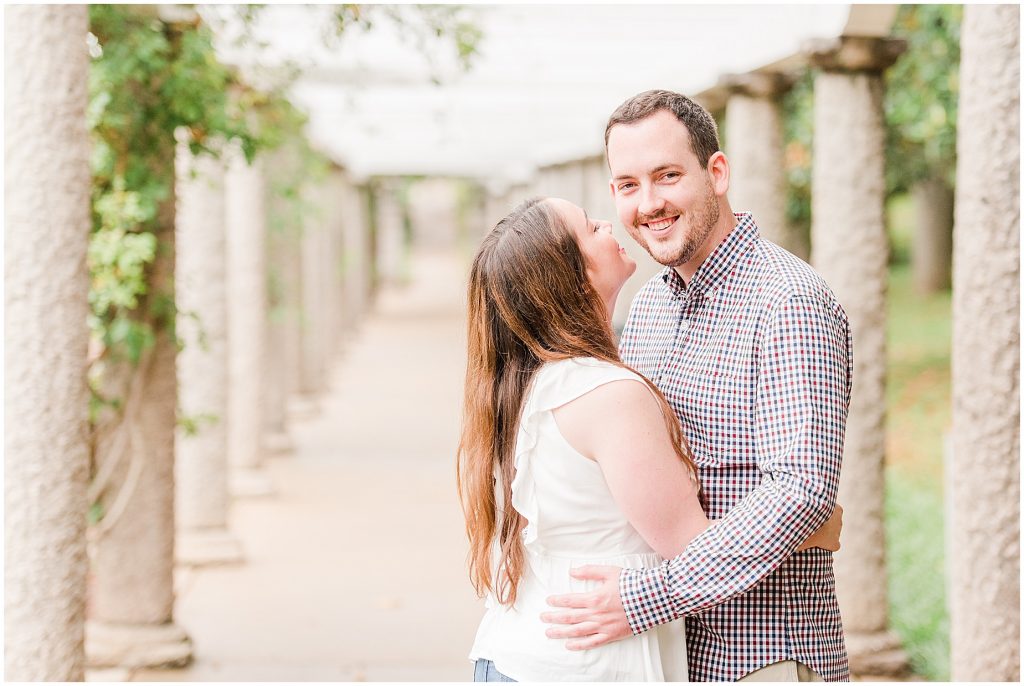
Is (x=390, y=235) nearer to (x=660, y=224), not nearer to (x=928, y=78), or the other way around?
(x=928, y=78)

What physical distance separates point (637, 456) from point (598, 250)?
1.40 feet

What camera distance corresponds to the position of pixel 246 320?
969 centimetres

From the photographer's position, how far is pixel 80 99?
357cm

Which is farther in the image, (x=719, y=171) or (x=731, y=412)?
(x=719, y=171)

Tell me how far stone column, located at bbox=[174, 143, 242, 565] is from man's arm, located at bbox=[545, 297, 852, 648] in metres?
5.39

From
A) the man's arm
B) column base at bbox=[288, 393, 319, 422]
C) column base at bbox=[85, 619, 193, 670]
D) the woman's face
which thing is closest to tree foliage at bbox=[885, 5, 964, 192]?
column base at bbox=[288, 393, 319, 422]

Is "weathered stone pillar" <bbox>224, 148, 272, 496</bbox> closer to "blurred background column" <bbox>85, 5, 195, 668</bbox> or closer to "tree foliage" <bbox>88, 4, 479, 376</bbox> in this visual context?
"blurred background column" <bbox>85, 5, 195, 668</bbox>

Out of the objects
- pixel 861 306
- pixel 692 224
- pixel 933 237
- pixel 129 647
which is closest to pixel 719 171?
pixel 692 224

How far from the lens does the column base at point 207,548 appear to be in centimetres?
743

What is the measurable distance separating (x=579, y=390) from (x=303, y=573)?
17.9ft

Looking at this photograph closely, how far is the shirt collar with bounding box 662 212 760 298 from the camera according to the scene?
2.47 meters

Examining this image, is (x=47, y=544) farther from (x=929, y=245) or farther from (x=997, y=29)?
(x=929, y=245)

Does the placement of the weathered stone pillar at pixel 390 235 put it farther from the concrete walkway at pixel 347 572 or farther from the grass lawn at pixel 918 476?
the concrete walkway at pixel 347 572

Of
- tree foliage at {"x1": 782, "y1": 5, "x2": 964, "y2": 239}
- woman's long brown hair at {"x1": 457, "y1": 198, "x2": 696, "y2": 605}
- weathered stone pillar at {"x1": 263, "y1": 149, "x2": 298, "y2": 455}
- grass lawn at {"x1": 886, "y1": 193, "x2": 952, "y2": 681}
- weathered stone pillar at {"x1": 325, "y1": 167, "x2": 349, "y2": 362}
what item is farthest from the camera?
weathered stone pillar at {"x1": 325, "y1": 167, "x2": 349, "y2": 362}
